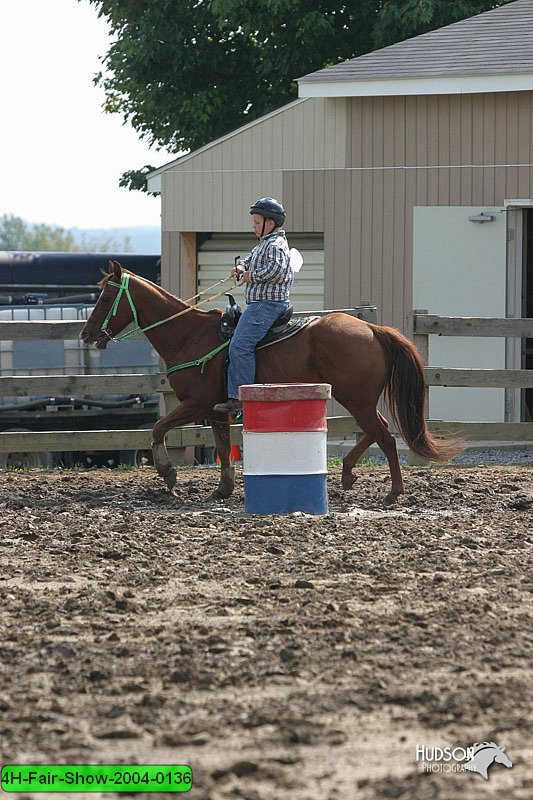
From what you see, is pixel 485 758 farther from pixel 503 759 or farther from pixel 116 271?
pixel 116 271

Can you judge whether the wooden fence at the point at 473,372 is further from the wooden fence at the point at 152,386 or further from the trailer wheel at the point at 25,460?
the trailer wheel at the point at 25,460

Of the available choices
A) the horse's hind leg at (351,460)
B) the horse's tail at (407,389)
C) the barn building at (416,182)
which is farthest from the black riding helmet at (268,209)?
the barn building at (416,182)

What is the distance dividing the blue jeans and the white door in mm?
6203

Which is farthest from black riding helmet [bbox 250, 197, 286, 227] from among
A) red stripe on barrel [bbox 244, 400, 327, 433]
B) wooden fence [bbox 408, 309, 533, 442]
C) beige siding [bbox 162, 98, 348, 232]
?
beige siding [bbox 162, 98, 348, 232]

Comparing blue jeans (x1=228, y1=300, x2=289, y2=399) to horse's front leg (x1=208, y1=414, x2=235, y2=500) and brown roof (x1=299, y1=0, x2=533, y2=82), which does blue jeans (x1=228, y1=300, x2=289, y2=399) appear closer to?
horse's front leg (x1=208, y1=414, x2=235, y2=500)

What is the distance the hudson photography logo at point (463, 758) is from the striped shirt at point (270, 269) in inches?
225

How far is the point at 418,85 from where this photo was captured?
15.0 meters

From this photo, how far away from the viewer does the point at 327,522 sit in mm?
7891

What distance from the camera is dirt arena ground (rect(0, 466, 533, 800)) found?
356cm

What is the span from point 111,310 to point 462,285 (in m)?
6.51

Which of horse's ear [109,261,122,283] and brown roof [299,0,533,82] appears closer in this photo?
horse's ear [109,261,122,283]

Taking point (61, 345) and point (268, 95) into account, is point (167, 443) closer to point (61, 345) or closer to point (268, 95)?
point (61, 345)

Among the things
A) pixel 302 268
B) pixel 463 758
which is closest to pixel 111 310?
pixel 463 758

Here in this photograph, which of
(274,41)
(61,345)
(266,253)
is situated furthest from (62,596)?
(274,41)
